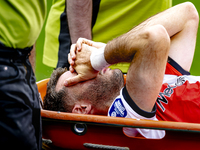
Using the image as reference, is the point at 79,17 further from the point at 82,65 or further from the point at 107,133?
the point at 107,133

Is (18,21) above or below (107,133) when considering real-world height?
above

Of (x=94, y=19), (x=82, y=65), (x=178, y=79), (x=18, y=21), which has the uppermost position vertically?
(x=18, y=21)

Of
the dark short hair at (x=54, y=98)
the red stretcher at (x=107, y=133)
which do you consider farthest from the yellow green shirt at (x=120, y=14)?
the red stretcher at (x=107, y=133)

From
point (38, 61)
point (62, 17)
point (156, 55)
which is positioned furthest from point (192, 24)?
point (38, 61)

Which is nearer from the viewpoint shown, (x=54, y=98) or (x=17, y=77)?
(x=17, y=77)

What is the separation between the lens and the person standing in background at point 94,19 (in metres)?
1.28

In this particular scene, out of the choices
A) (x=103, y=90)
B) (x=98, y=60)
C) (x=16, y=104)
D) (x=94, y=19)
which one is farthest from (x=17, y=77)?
(x=94, y=19)

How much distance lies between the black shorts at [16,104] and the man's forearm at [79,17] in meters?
0.65

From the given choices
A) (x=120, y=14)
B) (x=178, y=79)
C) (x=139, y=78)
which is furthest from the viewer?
(x=120, y=14)

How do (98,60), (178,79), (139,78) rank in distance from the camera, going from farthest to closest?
1. (178,79)
2. (98,60)
3. (139,78)

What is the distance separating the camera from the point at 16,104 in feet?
2.03

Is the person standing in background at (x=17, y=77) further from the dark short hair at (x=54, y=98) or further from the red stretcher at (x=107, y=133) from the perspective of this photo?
the dark short hair at (x=54, y=98)

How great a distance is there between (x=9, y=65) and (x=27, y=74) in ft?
0.27

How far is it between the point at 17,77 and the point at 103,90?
23.7 inches
